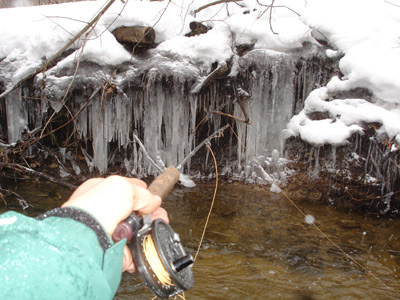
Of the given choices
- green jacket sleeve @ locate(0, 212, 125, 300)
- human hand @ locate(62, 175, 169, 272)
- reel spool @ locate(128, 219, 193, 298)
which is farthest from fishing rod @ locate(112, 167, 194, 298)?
green jacket sleeve @ locate(0, 212, 125, 300)

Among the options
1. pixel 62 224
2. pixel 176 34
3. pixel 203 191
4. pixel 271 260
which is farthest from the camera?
pixel 203 191

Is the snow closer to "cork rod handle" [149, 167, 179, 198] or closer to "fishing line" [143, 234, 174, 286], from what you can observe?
"cork rod handle" [149, 167, 179, 198]

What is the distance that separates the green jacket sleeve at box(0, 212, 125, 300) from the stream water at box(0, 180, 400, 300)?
2.18 meters

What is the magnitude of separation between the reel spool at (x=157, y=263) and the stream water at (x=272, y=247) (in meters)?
1.71

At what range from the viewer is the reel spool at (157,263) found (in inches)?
50.4

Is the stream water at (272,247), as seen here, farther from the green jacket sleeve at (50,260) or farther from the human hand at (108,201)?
the green jacket sleeve at (50,260)

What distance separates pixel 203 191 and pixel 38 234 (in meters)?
4.33

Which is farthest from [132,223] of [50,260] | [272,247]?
[272,247]

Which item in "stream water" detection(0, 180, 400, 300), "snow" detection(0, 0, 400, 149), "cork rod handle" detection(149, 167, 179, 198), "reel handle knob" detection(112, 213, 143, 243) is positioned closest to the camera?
"reel handle knob" detection(112, 213, 143, 243)

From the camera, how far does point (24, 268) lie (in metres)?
0.79

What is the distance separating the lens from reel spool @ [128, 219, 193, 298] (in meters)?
1.28

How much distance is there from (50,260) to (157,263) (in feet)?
1.79

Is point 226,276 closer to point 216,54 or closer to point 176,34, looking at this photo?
point 216,54

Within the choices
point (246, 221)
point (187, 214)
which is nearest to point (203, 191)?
point (187, 214)
